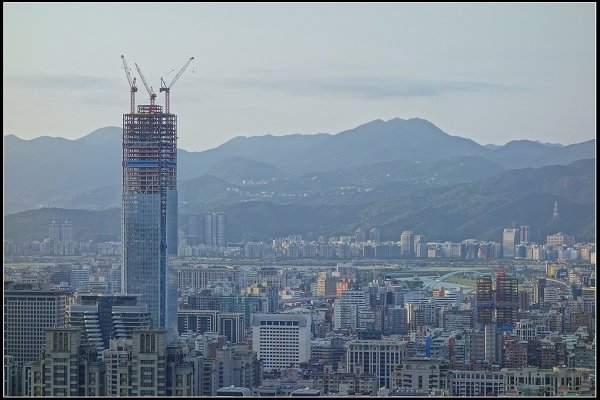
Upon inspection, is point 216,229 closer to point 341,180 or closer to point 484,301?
point 341,180

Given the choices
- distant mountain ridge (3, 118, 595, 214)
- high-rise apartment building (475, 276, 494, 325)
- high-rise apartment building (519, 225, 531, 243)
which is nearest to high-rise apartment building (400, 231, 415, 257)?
high-rise apartment building (519, 225, 531, 243)

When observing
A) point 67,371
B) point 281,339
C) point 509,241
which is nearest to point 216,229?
point 509,241

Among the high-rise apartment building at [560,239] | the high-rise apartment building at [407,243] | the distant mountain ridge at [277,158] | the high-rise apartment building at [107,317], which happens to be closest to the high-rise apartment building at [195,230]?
the distant mountain ridge at [277,158]

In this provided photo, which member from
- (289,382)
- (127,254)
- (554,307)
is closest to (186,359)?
(289,382)

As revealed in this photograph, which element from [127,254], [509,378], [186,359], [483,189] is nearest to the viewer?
[186,359]

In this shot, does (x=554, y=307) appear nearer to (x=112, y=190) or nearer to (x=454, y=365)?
(x=454, y=365)

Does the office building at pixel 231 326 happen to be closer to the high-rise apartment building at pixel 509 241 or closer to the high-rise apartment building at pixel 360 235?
the high-rise apartment building at pixel 509 241

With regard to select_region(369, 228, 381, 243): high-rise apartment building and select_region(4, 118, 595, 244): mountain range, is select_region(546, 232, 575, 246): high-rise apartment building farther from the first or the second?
select_region(369, 228, 381, 243): high-rise apartment building
